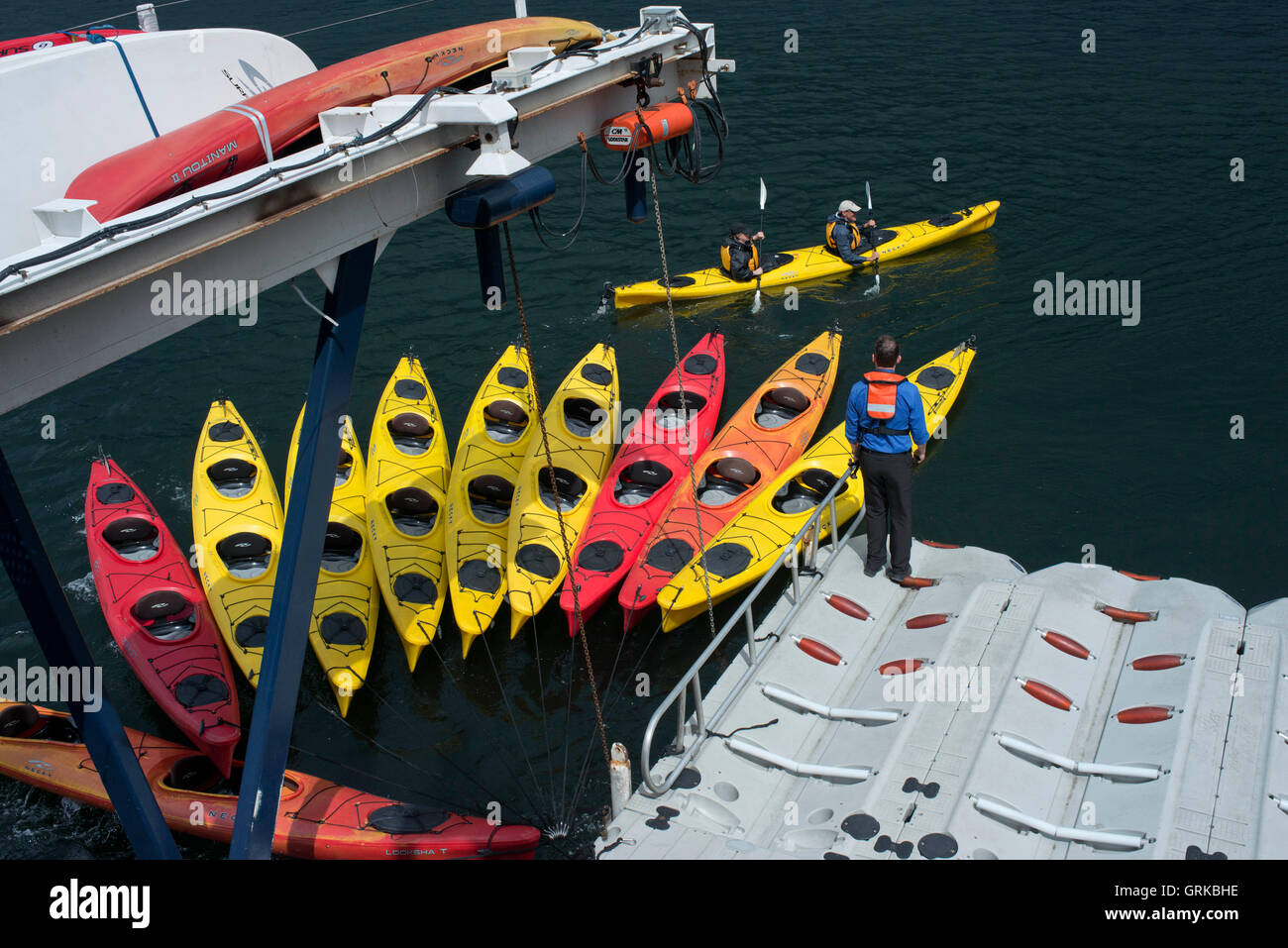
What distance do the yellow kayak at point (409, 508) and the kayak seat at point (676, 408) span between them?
2751mm

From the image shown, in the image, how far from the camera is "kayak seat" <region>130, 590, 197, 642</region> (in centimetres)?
1070

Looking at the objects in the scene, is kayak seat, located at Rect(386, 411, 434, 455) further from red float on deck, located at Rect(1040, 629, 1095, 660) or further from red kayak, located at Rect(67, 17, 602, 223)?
red float on deck, located at Rect(1040, 629, 1095, 660)

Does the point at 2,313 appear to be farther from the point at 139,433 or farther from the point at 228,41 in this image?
the point at 139,433

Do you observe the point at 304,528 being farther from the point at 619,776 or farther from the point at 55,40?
the point at 55,40

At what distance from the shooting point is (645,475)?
12.2 m

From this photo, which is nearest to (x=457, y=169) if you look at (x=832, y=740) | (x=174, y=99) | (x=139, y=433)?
(x=174, y=99)

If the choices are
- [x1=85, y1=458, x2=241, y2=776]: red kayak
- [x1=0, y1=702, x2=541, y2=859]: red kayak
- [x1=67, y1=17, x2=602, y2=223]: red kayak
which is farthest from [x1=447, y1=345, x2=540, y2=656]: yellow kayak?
[x1=67, y1=17, x2=602, y2=223]: red kayak

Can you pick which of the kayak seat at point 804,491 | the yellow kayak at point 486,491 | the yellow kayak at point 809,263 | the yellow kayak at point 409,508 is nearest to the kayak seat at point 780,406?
the kayak seat at point 804,491

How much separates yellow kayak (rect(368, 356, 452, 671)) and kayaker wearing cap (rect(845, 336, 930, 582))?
4778 millimetres

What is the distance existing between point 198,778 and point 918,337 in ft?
38.8

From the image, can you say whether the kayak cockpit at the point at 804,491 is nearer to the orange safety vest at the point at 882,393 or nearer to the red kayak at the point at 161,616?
the orange safety vest at the point at 882,393

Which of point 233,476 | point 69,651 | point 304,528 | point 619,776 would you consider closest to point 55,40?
point 304,528

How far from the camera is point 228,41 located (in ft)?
25.2
